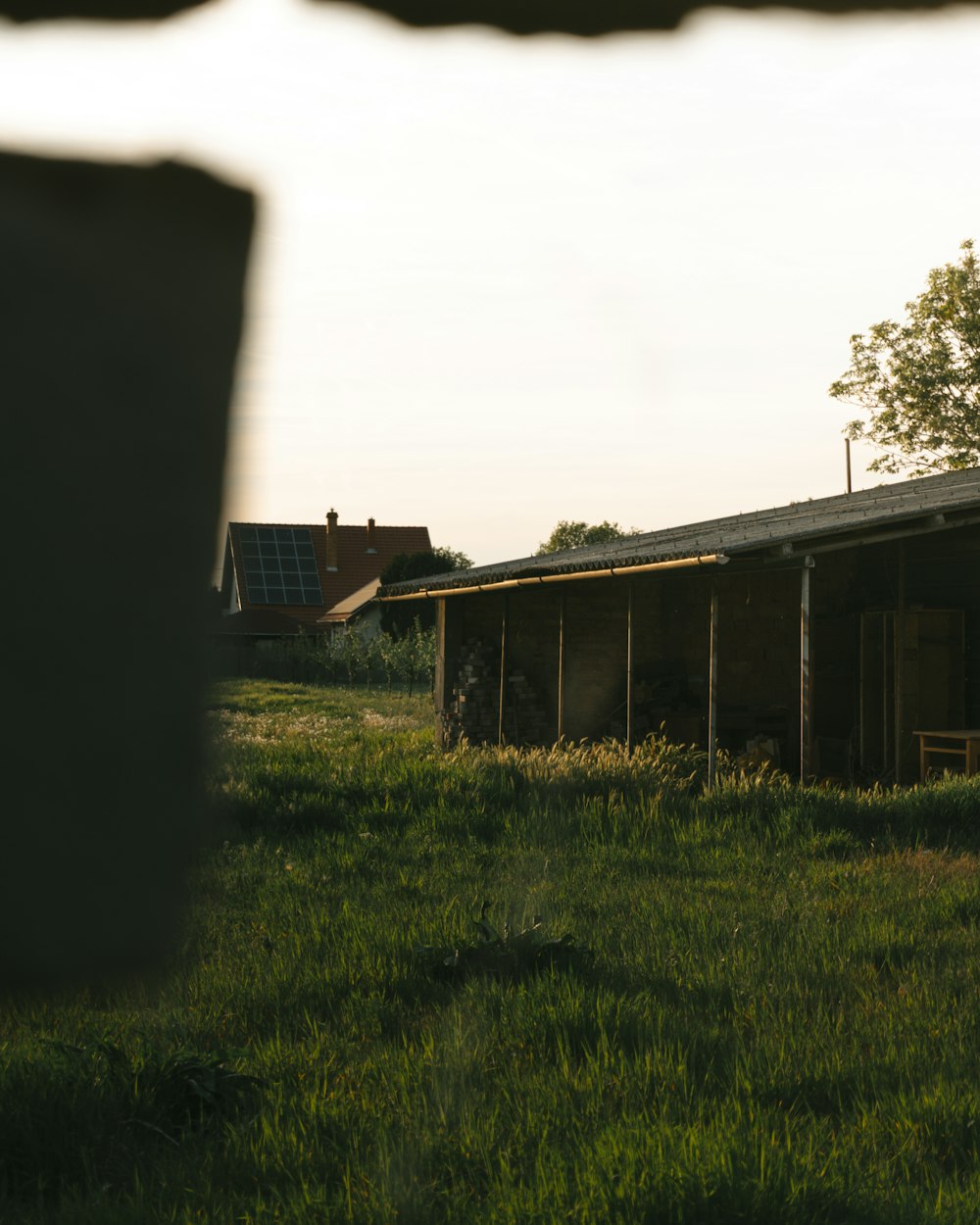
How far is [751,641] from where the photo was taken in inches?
563

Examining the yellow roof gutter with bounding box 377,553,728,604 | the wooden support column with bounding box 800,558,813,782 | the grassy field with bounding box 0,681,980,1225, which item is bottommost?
the grassy field with bounding box 0,681,980,1225

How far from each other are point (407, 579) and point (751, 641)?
22446 mm

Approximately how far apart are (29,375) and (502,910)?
5.41 metres

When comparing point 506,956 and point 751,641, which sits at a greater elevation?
point 751,641

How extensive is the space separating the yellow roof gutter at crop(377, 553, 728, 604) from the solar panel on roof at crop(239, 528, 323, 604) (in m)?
7.99

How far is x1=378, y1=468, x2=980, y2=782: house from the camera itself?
11.9m

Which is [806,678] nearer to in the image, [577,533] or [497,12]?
[497,12]

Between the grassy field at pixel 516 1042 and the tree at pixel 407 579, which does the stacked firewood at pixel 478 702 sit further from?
the tree at pixel 407 579

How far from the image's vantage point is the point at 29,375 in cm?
71

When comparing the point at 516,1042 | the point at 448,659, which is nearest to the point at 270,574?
the point at 516,1042

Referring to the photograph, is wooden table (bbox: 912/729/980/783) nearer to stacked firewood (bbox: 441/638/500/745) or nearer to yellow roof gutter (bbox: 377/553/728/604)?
yellow roof gutter (bbox: 377/553/728/604)

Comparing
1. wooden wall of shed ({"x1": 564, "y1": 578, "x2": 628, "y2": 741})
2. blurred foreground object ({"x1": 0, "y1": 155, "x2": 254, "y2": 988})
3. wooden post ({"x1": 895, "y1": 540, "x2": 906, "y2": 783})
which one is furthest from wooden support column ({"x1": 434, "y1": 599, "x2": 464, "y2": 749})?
blurred foreground object ({"x1": 0, "y1": 155, "x2": 254, "y2": 988})

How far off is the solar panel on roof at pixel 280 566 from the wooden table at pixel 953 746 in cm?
954

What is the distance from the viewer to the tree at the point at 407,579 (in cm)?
3519
